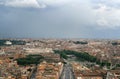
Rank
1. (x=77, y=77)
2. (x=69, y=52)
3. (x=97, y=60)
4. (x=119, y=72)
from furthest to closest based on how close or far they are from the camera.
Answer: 1. (x=69, y=52)
2. (x=97, y=60)
3. (x=119, y=72)
4. (x=77, y=77)

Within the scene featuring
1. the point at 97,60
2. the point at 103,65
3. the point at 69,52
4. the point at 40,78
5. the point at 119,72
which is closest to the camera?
the point at 40,78

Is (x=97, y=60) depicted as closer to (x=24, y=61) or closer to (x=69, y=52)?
(x=24, y=61)

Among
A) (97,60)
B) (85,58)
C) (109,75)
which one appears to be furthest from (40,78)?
(85,58)

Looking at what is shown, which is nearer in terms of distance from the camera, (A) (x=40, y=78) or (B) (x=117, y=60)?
(A) (x=40, y=78)

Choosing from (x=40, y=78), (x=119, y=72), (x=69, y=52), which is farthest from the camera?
(x=69, y=52)

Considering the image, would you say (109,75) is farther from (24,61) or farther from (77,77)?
(24,61)

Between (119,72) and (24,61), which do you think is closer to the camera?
(119,72)

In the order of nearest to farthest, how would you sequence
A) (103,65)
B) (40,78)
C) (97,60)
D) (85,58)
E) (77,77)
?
(40,78) → (77,77) → (103,65) → (97,60) → (85,58)

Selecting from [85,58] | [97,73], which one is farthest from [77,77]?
[85,58]
